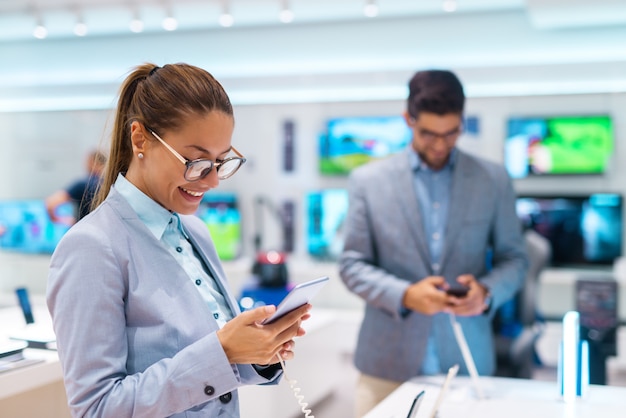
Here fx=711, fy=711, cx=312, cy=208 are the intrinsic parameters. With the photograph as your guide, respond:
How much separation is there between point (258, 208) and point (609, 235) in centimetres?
302

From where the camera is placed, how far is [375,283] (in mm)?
2459

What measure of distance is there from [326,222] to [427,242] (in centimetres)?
375

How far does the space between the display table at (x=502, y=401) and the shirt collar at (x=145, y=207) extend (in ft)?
2.95

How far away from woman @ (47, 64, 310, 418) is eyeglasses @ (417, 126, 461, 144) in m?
1.14

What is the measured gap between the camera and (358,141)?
6.26 m

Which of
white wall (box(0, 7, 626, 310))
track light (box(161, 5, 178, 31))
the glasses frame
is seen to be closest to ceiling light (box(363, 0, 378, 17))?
white wall (box(0, 7, 626, 310))

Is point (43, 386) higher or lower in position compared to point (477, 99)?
lower

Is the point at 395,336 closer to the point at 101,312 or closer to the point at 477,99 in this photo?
the point at 101,312

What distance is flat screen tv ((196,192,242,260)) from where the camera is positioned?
6457 millimetres

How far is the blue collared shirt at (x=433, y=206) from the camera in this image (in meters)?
2.49

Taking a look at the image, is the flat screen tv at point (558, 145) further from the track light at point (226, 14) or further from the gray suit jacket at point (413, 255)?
the gray suit jacket at point (413, 255)

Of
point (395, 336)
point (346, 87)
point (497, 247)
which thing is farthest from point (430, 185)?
point (346, 87)

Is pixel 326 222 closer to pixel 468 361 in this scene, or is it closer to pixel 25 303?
pixel 25 303

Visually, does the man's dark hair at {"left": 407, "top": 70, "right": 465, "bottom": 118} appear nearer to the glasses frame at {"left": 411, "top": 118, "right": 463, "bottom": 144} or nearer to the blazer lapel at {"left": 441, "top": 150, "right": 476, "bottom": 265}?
the glasses frame at {"left": 411, "top": 118, "right": 463, "bottom": 144}
